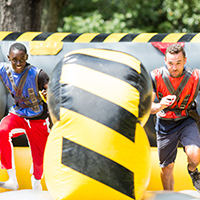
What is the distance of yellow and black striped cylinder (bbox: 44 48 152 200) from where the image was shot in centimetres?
196

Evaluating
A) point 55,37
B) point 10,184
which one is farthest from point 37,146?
point 55,37

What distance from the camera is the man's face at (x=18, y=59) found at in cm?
311

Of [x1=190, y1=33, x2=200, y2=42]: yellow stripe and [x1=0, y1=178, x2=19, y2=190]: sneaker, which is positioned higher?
[x1=190, y1=33, x2=200, y2=42]: yellow stripe

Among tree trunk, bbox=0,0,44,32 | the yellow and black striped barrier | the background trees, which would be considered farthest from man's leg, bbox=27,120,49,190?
the background trees

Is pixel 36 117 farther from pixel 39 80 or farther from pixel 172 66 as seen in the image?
pixel 172 66

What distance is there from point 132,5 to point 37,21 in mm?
4208

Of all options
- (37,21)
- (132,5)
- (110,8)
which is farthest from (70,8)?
(37,21)

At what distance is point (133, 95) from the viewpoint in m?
2.07

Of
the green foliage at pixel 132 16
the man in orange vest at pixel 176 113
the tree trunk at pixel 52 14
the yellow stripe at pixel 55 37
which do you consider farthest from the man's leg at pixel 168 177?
the tree trunk at pixel 52 14

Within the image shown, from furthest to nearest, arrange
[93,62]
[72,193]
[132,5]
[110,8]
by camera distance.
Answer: [110,8] < [132,5] < [93,62] < [72,193]

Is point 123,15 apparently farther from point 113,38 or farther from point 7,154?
point 7,154

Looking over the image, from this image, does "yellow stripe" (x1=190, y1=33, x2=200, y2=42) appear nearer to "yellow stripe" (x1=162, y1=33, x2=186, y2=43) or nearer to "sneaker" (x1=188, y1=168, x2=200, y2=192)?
"yellow stripe" (x1=162, y1=33, x2=186, y2=43)

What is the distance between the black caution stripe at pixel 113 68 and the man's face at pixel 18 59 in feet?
3.63

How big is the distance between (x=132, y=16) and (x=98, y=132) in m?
8.15
